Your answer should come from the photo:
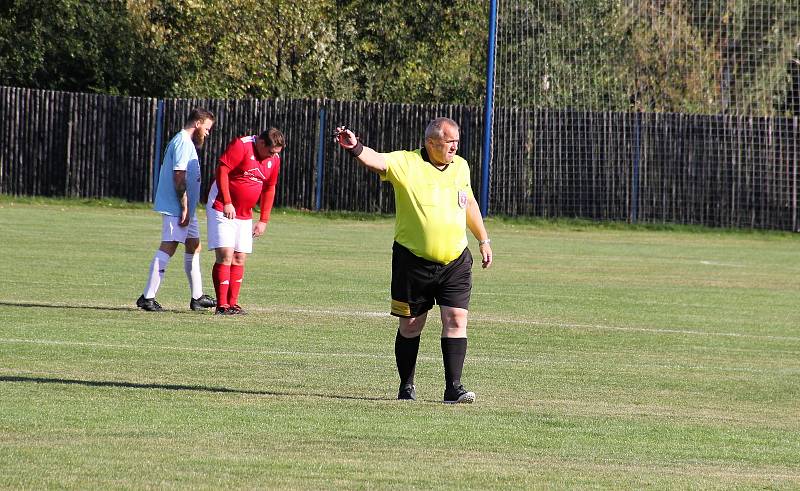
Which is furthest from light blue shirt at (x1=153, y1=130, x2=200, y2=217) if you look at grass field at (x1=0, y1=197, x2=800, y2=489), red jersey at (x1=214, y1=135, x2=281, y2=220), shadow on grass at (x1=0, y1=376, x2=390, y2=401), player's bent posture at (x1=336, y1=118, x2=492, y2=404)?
player's bent posture at (x1=336, y1=118, x2=492, y2=404)

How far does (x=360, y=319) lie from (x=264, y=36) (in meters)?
28.6

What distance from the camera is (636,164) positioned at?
35.4m

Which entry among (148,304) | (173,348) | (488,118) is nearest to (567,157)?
(488,118)

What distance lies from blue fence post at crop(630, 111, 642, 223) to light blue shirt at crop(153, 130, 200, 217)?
Result: 66.8 ft

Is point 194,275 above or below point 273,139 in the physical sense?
below

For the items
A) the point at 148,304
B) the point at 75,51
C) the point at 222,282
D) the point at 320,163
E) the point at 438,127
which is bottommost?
the point at 148,304

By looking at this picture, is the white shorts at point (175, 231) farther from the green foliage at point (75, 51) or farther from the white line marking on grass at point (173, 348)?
the green foliage at point (75, 51)

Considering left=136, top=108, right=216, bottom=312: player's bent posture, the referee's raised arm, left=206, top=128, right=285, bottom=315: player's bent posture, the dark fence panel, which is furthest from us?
the dark fence panel

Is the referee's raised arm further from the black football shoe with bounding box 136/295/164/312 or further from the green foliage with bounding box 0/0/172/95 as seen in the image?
the green foliage with bounding box 0/0/172/95

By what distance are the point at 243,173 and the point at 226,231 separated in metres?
0.63

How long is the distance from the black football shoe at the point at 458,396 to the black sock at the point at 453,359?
0.12 ft

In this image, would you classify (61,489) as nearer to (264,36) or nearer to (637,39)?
(637,39)

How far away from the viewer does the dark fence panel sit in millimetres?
Result: 35156

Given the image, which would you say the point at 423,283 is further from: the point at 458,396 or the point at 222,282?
the point at 222,282
